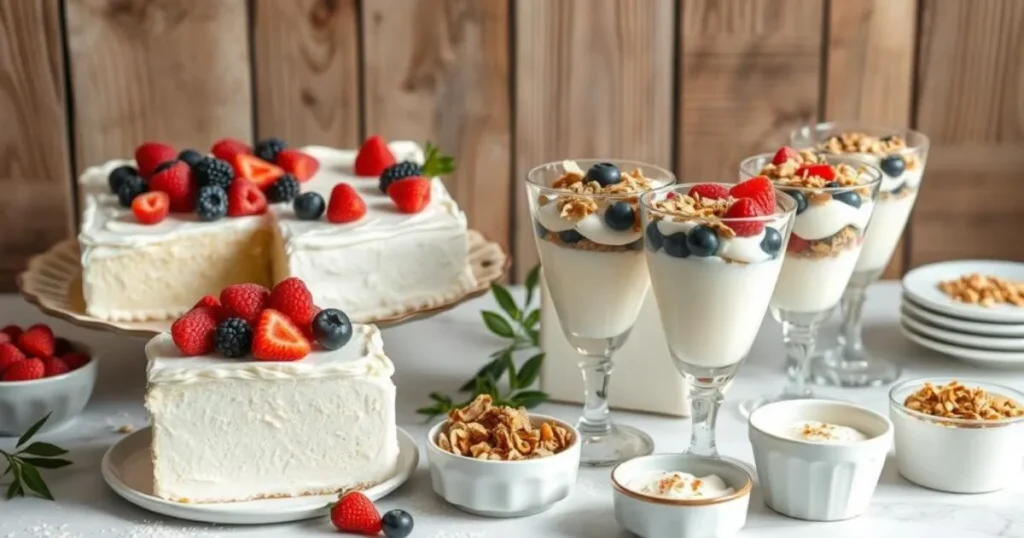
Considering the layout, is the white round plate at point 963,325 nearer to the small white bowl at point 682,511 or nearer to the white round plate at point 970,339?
the white round plate at point 970,339

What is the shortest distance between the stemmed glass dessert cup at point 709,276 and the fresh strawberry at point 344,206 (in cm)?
54

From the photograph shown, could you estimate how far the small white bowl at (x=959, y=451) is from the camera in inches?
62.9

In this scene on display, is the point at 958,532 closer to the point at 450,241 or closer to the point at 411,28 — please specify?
the point at 450,241

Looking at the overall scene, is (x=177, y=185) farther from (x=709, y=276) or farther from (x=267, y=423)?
(x=709, y=276)

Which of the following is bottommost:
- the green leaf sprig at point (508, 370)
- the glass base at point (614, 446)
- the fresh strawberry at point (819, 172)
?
the glass base at point (614, 446)

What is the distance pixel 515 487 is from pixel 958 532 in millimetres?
466

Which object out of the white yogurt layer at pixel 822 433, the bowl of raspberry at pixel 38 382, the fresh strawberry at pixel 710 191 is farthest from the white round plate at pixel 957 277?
the bowl of raspberry at pixel 38 382

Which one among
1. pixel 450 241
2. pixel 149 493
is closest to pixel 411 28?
pixel 450 241

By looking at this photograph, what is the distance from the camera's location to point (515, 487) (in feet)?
5.04

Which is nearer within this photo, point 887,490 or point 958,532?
point 958,532

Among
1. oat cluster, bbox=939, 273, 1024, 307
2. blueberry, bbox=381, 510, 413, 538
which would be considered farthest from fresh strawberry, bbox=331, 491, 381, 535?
oat cluster, bbox=939, 273, 1024, 307

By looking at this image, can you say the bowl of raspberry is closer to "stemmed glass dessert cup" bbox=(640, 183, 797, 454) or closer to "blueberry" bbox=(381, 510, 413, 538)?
"blueberry" bbox=(381, 510, 413, 538)

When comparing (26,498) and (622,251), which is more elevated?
(622,251)

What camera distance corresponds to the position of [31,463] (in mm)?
1664
